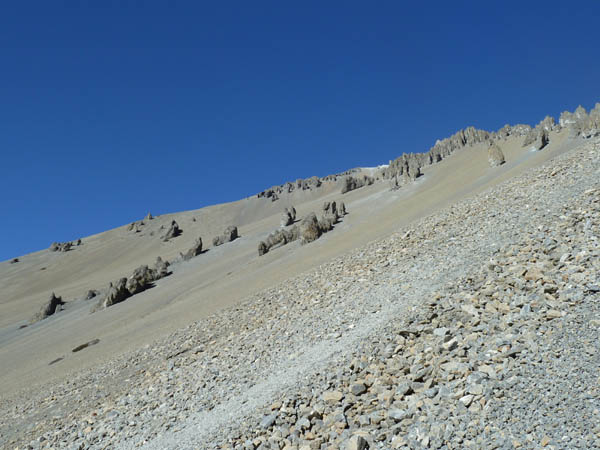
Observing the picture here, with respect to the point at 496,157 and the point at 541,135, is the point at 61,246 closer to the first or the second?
the point at 496,157

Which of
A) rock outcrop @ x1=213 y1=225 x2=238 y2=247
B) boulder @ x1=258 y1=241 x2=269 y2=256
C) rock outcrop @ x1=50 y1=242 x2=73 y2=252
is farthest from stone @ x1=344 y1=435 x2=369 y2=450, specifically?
rock outcrop @ x1=50 y1=242 x2=73 y2=252

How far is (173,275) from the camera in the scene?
62.1 metres

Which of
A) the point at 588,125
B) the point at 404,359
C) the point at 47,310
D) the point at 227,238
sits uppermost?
the point at 227,238

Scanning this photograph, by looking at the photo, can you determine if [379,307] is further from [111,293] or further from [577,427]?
[111,293]

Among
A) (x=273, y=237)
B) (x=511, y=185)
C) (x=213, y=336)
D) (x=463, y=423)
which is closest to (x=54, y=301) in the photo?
(x=273, y=237)

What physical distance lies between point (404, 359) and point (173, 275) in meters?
57.5

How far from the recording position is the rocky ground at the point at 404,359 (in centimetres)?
670

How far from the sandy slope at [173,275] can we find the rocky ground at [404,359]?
7.57m

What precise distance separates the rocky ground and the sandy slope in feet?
24.8

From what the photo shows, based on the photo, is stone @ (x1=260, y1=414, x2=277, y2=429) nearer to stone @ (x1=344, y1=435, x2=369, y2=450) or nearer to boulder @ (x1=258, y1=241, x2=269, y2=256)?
stone @ (x1=344, y1=435, x2=369, y2=450)

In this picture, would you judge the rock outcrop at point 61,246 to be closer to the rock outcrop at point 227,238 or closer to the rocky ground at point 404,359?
Result: the rock outcrop at point 227,238

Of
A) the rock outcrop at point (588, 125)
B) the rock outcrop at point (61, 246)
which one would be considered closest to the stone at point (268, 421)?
the rock outcrop at point (588, 125)

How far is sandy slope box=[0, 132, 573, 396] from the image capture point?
28.7m

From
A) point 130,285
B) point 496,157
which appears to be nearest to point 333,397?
point 496,157
